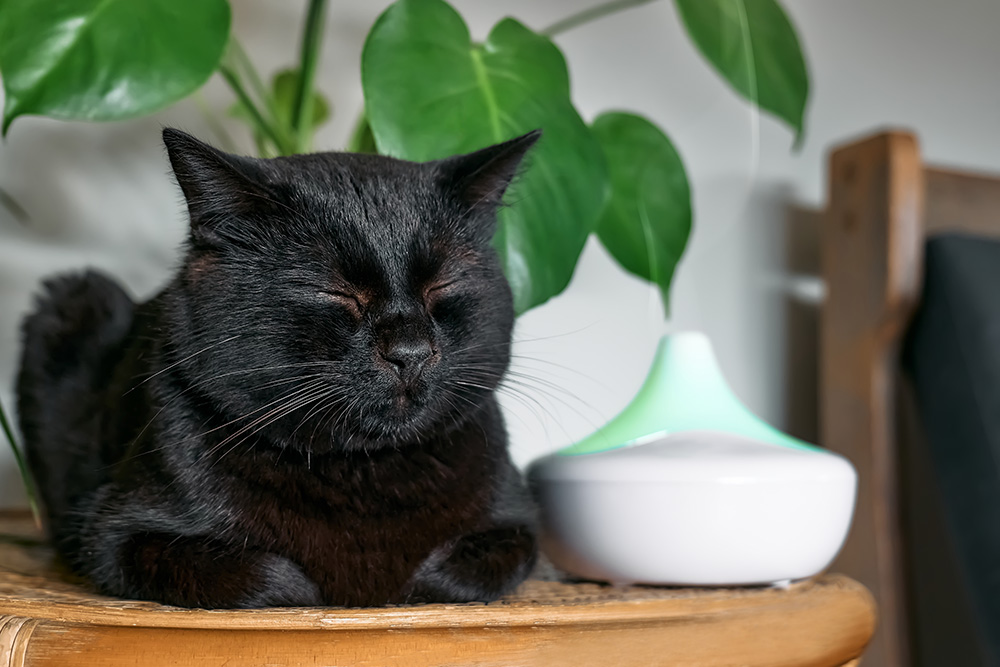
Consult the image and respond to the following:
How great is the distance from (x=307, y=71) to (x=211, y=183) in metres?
0.39

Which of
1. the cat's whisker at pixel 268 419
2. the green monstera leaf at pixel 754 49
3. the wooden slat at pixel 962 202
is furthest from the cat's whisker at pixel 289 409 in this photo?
the wooden slat at pixel 962 202

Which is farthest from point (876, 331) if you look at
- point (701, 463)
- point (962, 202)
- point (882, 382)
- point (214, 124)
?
point (214, 124)

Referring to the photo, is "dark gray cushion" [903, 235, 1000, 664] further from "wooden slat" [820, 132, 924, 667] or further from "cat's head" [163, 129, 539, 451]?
"cat's head" [163, 129, 539, 451]

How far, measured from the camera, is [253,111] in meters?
0.76

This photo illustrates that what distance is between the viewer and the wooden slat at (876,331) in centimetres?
105

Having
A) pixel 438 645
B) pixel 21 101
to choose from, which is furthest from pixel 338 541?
pixel 21 101

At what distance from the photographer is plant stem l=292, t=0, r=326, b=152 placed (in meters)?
0.79

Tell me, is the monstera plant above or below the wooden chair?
above

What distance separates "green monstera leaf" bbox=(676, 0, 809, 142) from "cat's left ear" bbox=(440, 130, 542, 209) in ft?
1.03

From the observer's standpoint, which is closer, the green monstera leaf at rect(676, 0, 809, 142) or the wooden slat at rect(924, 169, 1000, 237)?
the green monstera leaf at rect(676, 0, 809, 142)

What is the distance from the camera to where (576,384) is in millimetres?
1057

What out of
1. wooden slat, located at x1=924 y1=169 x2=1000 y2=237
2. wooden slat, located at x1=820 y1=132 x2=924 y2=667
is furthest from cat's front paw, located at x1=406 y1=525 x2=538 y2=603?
wooden slat, located at x1=924 y1=169 x2=1000 y2=237

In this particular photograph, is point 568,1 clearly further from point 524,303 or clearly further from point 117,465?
point 117,465

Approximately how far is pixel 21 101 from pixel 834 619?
63 centimetres
